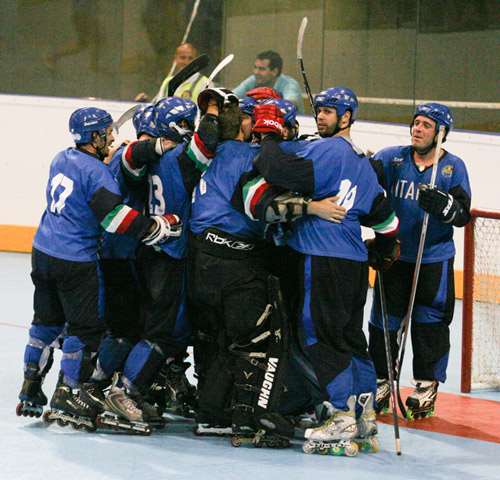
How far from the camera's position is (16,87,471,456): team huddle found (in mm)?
4785

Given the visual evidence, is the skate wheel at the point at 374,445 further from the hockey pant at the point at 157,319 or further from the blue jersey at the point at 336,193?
the hockey pant at the point at 157,319

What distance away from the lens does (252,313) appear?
4906mm

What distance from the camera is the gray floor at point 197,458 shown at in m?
4.49

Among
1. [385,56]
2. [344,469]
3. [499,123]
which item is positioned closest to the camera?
[344,469]

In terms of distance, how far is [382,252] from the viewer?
510cm

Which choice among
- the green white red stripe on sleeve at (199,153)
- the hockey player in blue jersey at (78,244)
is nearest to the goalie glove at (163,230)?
the hockey player in blue jersey at (78,244)

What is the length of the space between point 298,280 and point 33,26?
649 cm

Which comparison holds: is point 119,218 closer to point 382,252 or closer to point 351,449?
point 382,252

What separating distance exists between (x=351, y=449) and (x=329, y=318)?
543 mm

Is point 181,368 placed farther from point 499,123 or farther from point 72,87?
point 72,87

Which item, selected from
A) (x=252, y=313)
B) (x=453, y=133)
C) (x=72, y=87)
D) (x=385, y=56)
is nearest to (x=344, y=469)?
(x=252, y=313)

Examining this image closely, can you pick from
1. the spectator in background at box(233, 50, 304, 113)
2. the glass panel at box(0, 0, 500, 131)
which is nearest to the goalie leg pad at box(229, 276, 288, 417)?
the glass panel at box(0, 0, 500, 131)

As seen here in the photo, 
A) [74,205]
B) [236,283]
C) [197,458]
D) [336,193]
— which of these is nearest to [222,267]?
[236,283]

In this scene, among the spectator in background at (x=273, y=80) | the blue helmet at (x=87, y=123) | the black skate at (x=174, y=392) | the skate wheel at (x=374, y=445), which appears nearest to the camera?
the skate wheel at (x=374, y=445)
